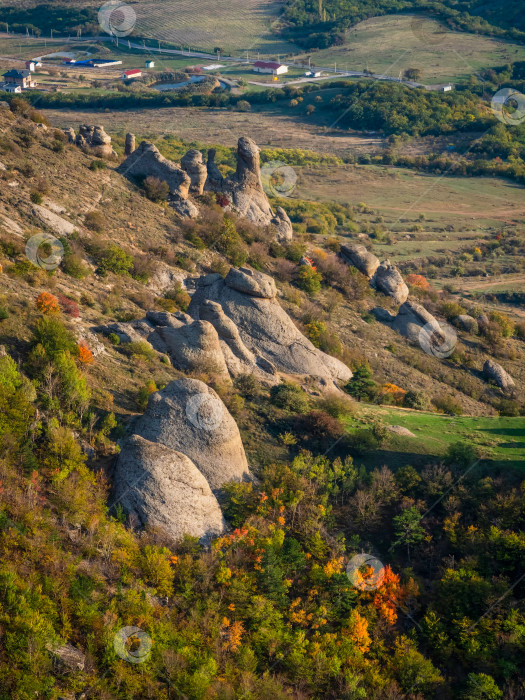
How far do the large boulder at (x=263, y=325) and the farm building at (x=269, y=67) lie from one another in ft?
440

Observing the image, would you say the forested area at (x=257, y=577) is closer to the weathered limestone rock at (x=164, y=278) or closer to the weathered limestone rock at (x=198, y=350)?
the weathered limestone rock at (x=198, y=350)

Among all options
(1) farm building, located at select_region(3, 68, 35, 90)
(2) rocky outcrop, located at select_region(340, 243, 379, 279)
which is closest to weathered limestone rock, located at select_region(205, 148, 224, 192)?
(2) rocky outcrop, located at select_region(340, 243, 379, 279)

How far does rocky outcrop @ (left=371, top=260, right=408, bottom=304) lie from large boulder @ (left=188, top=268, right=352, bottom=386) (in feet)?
45.2

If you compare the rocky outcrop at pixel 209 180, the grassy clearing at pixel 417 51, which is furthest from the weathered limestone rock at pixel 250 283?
the grassy clearing at pixel 417 51

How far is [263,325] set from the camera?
33094 millimetres

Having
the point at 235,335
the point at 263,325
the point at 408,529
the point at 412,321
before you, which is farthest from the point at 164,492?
the point at 412,321

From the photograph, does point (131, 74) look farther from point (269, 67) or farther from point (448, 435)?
point (448, 435)

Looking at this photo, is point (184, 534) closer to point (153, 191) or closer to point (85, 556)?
point (85, 556)

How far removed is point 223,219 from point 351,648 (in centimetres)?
3237

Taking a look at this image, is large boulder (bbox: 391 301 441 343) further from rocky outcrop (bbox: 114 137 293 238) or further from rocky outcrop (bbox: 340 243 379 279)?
rocky outcrop (bbox: 114 137 293 238)

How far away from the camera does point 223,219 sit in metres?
44.3

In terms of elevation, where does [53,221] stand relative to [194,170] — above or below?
above

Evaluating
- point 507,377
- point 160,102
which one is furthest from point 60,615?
point 160,102

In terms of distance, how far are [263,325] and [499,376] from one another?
1690 cm
